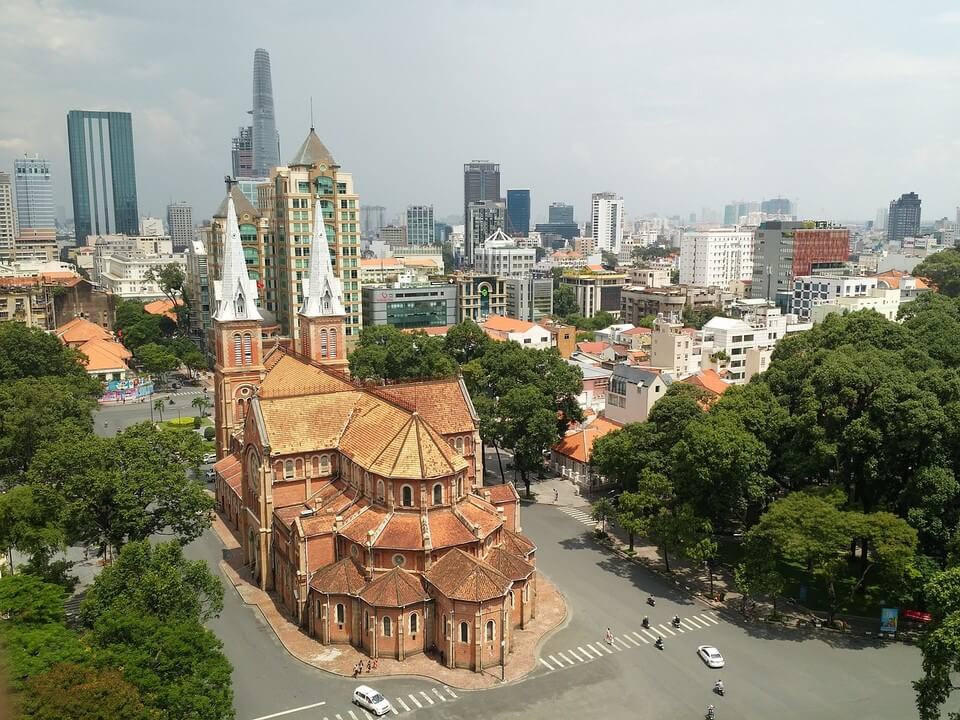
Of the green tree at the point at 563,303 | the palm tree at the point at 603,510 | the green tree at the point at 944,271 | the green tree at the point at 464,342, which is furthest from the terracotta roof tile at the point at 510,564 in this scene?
the green tree at the point at 563,303

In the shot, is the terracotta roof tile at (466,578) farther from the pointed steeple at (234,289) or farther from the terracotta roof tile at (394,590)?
the pointed steeple at (234,289)

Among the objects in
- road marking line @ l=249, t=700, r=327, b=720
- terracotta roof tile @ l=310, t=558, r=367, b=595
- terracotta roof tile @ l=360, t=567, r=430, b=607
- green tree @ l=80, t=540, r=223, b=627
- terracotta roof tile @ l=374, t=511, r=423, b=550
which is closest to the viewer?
green tree @ l=80, t=540, r=223, b=627

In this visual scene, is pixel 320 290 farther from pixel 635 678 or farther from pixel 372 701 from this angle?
pixel 635 678

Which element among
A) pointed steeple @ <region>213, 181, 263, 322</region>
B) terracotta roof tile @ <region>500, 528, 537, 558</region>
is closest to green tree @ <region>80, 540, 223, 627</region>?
terracotta roof tile @ <region>500, 528, 537, 558</region>

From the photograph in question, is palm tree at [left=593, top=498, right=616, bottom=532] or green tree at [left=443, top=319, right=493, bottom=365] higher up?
green tree at [left=443, top=319, right=493, bottom=365]

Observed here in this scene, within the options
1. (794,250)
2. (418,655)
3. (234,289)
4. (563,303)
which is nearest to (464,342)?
(234,289)

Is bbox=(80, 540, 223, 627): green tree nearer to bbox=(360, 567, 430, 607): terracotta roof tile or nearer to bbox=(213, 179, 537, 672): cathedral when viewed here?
bbox=(213, 179, 537, 672): cathedral
